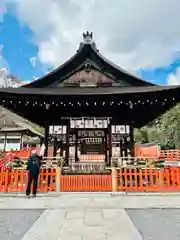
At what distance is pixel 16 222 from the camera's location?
507 cm

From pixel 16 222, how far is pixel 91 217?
5.68 ft

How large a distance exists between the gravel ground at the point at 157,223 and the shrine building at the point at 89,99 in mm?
5041

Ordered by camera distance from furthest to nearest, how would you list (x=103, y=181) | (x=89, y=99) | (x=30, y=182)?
(x=89, y=99)
(x=103, y=181)
(x=30, y=182)

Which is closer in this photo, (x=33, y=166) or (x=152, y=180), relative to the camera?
(x=33, y=166)

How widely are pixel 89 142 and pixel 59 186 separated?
575 inches

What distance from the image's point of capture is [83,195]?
320 inches

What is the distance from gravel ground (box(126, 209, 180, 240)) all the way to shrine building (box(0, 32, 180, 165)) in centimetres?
504

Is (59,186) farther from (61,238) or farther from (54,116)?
(61,238)

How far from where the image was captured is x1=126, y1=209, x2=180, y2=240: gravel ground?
4.13 meters

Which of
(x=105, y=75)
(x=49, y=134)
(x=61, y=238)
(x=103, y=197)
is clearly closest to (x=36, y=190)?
(x=103, y=197)

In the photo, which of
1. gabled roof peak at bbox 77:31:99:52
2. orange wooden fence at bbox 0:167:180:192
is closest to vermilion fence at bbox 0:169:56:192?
orange wooden fence at bbox 0:167:180:192

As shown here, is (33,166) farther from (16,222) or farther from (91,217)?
(91,217)

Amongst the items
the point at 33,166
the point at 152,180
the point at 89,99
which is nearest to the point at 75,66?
the point at 89,99

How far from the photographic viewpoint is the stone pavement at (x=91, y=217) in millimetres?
4180
